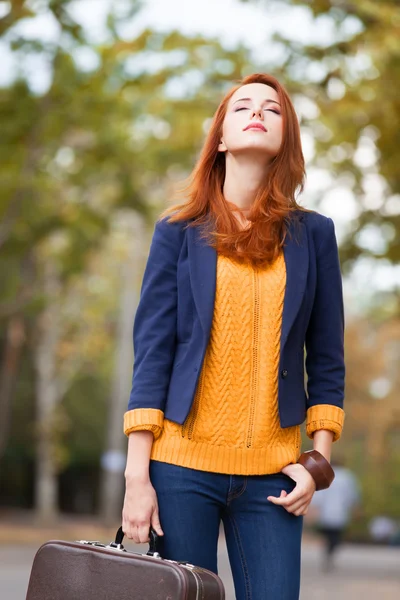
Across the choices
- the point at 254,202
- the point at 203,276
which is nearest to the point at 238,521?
the point at 203,276

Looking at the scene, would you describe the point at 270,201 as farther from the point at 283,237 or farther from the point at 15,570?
the point at 15,570

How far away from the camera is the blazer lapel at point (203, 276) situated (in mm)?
2975

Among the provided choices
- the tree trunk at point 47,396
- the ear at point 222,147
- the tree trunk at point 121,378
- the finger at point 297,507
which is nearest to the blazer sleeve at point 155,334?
the ear at point 222,147

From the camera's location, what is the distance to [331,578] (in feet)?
46.4

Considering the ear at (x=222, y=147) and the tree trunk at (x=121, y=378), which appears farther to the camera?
the tree trunk at (x=121, y=378)

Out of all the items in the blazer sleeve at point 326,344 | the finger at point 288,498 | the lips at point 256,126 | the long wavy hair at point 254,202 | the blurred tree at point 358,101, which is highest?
the blurred tree at point 358,101

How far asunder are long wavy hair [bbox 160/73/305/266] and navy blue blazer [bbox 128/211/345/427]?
0.13 ft

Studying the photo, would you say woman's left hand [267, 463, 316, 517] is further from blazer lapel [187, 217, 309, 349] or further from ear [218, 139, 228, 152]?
ear [218, 139, 228, 152]

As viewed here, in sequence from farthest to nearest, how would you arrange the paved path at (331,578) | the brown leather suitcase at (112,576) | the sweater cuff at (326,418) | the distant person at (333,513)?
the distant person at (333,513) < the paved path at (331,578) < the sweater cuff at (326,418) < the brown leather suitcase at (112,576)

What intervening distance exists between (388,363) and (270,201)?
117 ft

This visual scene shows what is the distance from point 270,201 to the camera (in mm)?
3180

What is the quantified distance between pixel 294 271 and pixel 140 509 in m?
0.77

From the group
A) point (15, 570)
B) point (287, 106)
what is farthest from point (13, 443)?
point (287, 106)

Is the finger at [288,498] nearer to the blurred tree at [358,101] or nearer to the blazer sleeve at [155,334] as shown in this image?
the blazer sleeve at [155,334]
